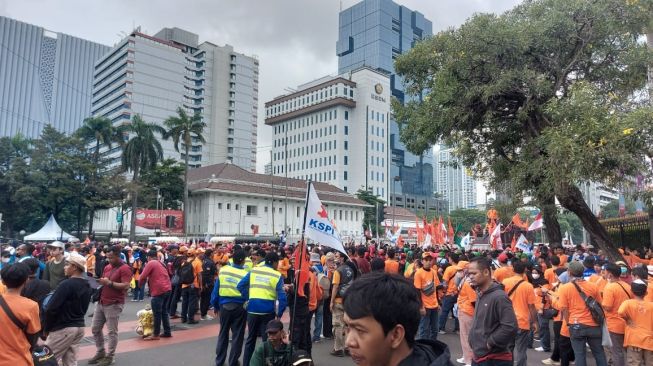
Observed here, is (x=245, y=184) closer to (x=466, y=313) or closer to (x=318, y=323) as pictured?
(x=318, y=323)

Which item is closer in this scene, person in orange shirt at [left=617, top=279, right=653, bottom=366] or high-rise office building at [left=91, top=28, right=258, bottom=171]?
person in orange shirt at [left=617, top=279, right=653, bottom=366]

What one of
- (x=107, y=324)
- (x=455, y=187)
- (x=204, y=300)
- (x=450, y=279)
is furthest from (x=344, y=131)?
(x=107, y=324)

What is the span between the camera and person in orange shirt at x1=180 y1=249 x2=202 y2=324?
1127cm

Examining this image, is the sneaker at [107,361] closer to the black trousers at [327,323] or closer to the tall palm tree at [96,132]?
the black trousers at [327,323]

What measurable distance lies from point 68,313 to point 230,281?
2232 millimetres

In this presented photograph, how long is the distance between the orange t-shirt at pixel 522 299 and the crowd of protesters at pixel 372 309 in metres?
0.01

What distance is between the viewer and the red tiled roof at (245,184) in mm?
54688

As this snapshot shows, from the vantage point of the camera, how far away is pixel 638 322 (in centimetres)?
579

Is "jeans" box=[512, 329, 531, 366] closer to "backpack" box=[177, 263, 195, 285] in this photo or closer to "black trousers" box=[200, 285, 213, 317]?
"backpack" box=[177, 263, 195, 285]

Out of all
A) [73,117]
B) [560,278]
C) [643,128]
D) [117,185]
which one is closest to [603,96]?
[643,128]

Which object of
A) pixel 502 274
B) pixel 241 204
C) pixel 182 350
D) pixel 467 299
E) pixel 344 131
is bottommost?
pixel 182 350

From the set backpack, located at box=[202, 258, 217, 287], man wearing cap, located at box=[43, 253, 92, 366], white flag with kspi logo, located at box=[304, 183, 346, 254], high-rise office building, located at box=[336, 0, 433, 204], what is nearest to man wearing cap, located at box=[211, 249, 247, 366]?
white flag with kspi logo, located at box=[304, 183, 346, 254]

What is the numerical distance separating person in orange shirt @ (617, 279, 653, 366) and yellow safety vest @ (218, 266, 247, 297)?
535 cm

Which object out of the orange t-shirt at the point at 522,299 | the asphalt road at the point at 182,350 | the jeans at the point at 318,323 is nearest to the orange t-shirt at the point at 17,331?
the asphalt road at the point at 182,350
